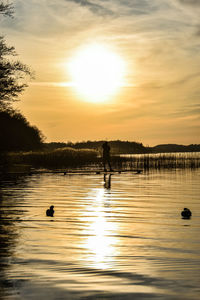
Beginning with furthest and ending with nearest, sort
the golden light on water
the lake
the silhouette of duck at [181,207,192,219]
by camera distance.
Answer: the silhouette of duck at [181,207,192,219] → the golden light on water → the lake

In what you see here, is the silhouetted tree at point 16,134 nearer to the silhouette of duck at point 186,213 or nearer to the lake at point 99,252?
the lake at point 99,252

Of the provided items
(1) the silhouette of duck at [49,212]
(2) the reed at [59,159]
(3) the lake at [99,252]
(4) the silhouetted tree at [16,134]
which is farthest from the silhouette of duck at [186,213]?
(4) the silhouetted tree at [16,134]

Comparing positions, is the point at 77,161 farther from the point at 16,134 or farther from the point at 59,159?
the point at 16,134

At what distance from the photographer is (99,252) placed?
9.52 metres

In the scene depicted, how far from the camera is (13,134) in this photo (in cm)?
7000

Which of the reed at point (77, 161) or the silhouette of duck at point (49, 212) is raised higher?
the reed at point (77, 161)

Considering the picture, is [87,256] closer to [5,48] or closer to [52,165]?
[5,48]

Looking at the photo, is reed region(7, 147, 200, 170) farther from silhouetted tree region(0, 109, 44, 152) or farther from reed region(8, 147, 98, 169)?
silhouetted tree region(0, 109, 44, 152)

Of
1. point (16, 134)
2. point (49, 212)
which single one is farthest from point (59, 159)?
point (49, 212)

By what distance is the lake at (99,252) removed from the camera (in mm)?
7012

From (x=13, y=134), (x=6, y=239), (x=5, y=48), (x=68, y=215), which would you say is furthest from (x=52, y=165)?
(x=6, y=239)

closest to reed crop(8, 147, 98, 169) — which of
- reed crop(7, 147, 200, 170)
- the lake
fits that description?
reed crop(7, 147, 200, 170)

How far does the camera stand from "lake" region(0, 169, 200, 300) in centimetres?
701

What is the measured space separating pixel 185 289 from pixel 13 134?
6504cm
